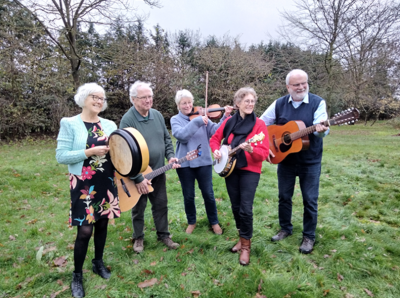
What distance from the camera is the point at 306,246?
10.4 ft

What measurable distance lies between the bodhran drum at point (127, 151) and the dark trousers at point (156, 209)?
2.68 ft

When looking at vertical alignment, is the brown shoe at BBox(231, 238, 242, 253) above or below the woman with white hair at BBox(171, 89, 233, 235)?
below

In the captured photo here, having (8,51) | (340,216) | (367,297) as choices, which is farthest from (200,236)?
(8,51)

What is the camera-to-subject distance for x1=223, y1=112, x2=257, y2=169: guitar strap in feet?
9.82

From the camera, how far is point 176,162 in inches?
126

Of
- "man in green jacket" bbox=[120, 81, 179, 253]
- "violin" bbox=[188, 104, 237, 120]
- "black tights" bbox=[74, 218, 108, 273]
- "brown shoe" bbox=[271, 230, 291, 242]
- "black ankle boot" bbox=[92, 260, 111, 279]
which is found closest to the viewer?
"black tights" bbox=[74, 218, 108, 273]

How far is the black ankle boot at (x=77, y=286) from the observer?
8.26 ft

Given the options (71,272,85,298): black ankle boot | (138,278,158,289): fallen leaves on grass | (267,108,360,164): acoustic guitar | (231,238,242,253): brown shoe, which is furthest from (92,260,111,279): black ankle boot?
(267,108,360,164): acoustic guitar

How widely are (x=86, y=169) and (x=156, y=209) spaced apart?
123 centimetres

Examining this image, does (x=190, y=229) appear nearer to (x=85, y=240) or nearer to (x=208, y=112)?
(x=85, y=240)

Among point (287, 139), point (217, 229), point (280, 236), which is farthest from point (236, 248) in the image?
point (287, 139)

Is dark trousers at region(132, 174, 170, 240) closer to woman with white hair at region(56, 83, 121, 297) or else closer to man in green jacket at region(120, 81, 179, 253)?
man in green jacket at region(120, 81, 179, 253)

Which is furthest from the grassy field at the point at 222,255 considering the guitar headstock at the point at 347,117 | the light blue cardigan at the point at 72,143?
the guitar headstock at the point at 347,117

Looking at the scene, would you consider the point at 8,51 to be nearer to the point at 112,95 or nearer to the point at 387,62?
the point at 112,95
